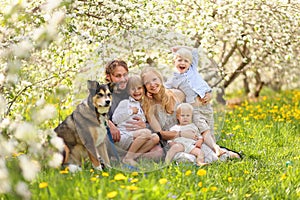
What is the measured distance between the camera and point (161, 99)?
15.5 ft

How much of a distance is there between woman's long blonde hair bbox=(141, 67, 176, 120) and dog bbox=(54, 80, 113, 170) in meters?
0.55

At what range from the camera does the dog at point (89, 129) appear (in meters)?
4.16

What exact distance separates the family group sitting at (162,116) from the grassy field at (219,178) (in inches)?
9.1

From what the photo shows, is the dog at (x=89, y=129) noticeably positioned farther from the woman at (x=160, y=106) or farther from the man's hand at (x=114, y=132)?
the woman at (x=160, y=106)

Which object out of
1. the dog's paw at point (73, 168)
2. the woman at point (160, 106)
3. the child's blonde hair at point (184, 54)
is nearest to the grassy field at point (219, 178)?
the dog's paw at point (73, 168)

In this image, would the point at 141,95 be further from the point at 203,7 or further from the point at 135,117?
the point at 203,7

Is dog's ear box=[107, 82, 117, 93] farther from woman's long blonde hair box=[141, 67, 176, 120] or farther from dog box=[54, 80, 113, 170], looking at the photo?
woman's long blonde hair box=[141, 67, 176, 120]

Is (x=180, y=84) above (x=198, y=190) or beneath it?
above

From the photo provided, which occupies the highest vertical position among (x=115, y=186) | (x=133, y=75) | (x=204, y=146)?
(x=133, y=75)

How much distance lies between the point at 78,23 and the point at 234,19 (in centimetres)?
218

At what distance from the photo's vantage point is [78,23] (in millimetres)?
5688

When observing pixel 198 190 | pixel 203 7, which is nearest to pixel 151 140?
pixel 198 190

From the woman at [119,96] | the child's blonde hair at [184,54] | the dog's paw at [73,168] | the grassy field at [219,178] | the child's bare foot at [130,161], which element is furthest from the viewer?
the child's blonde hair at [184,54]

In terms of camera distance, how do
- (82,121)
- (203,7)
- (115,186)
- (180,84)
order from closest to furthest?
(115,186), (82,121), (180,84), (203,7)
